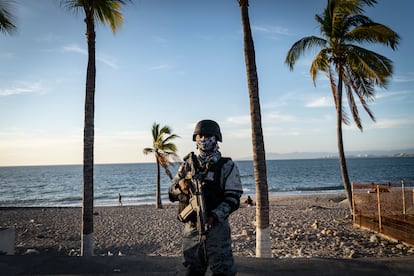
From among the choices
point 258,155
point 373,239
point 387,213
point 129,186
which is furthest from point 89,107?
point 129,186

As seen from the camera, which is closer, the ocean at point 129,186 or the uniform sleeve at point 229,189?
the uniform sleeve at point 229,189

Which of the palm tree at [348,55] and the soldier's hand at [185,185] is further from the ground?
the palm tree at [348,55]

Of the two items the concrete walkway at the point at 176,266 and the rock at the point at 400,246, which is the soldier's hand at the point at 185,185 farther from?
the rock at the point at 400,246

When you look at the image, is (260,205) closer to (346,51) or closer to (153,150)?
(346,51)

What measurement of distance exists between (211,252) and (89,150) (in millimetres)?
4644

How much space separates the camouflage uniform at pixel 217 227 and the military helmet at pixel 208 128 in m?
0.26

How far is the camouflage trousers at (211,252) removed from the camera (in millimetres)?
2707

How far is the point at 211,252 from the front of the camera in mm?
2727

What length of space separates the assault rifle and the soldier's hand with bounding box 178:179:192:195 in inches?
1.4

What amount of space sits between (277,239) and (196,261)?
8.72 metres

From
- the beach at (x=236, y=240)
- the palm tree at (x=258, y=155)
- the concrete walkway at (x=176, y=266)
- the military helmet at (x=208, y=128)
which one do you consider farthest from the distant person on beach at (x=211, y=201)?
the beach at (x=236, y=240)

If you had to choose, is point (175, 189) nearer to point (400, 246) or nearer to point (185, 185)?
point (185, 185)

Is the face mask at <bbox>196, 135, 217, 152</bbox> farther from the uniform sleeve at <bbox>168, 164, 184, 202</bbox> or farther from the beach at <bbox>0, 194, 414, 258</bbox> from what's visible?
the beach at <bbox>0, 194, 414, 258</bbox>

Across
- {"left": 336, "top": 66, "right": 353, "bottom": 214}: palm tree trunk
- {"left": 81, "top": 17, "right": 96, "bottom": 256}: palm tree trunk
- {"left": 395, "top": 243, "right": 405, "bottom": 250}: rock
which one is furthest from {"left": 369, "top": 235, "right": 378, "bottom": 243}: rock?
{"left": 81, "top": 17, "right": 96, "bottom": 256}: palm tree trunk
